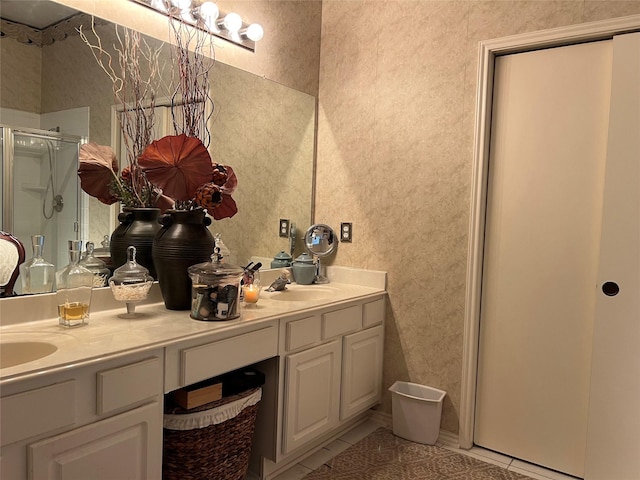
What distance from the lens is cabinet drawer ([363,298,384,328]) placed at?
265cm

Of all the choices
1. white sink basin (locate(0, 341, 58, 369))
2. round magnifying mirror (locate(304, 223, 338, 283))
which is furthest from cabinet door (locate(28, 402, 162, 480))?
round magnifying mirror (locate(304, 223, 338, 283))

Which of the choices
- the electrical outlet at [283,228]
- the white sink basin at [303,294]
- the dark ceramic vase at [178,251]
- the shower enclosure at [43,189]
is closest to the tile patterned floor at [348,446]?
the white sink basin at [303,294]

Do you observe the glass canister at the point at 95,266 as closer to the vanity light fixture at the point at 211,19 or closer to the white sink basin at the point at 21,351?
the white sink basin at the point at 21,351

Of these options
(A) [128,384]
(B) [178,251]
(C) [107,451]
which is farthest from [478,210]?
(C) [107,451]

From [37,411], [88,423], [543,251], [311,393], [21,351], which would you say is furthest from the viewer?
[543,251]

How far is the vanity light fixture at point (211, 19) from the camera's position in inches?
86.4

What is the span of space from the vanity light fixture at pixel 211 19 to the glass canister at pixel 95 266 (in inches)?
41.7

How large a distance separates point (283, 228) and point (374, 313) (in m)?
0.71

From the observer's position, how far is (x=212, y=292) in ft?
6.05

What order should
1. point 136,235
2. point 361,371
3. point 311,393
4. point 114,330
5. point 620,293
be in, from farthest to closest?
point 361,371 < point 311,393 < point 620,293 < point 136,235 < point 114,330

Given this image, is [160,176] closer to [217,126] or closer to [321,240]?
[217,126]

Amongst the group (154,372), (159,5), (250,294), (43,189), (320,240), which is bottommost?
(154,372)

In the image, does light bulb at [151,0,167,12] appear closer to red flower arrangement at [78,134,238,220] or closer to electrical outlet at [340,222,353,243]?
red flower arrangement at [78,134,238,220]

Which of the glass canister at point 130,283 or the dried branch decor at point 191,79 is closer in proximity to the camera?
the glass canister at point 130,283
